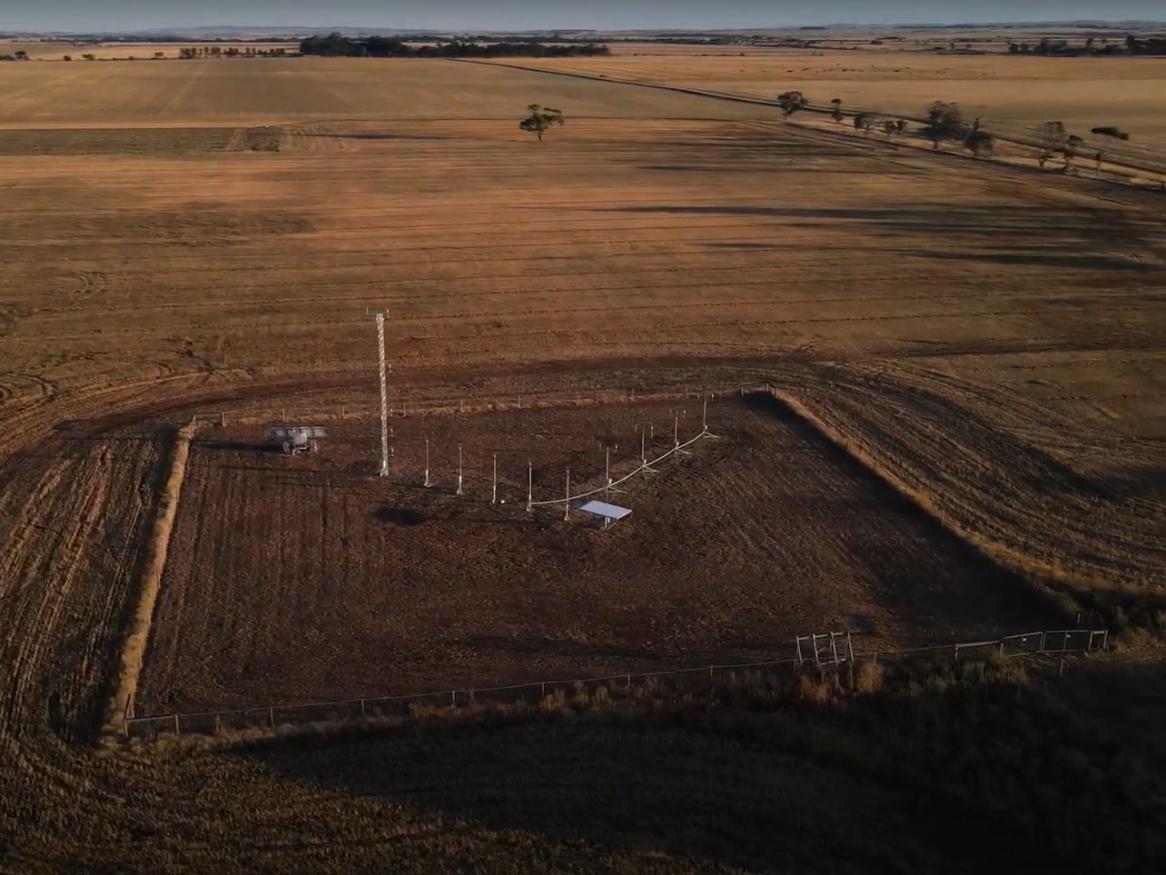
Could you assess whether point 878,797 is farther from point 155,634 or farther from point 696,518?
point 155,634

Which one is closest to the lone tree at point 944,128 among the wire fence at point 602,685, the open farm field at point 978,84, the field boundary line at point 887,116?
the field boundary line at point 887,116

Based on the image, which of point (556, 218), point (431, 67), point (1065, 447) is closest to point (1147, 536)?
point (1065, 447)

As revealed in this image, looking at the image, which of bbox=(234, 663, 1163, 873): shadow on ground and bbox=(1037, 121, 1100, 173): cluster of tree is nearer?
bbox=(234, 663, 1163, 873): shadow on ground

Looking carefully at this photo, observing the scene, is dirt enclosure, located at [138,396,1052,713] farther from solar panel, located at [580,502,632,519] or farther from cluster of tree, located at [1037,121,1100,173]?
cluster of tree, located at [1037,121,1100,173]

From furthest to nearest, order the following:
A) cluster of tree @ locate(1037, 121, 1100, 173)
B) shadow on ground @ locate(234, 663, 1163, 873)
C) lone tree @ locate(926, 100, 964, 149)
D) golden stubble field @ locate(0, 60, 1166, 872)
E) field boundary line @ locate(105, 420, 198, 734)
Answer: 1. lone tree @ locate(926, 100, 964, 149)
2. cluster of tree @ locate(1037, 121, 1100, 173)
3. field boundary line @ locate(105, 420, 198, 734)
4. golden stubble field @ locate(0, 60, 1166, 872)
5. shadow on ground @ locate(234, 663, 1163, 873)

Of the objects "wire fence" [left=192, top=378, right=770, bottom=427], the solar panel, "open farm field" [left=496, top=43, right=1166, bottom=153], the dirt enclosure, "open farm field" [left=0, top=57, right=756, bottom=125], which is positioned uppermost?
"open farm field" [left=496, top=43, right=1166, bottom=153]

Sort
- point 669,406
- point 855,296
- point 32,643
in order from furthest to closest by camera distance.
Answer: point 855,296 → point 669,406 → point 32,643

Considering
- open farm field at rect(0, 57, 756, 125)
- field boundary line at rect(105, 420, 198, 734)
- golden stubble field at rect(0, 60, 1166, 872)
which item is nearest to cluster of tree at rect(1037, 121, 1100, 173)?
golden stubble field at rect(0, 60, 1166, 872)
